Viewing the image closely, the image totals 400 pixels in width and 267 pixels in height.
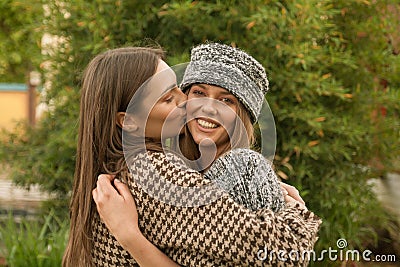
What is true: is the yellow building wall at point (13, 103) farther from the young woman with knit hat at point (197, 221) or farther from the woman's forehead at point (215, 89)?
the young woman with knit hat at point (197, 221)

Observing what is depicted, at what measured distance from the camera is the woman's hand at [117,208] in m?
1.93

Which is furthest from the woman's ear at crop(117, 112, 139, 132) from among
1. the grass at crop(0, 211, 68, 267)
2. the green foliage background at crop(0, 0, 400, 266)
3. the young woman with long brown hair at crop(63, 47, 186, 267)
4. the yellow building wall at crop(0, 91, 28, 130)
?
the yellow building wall at crop(0, 91, 28, 130)

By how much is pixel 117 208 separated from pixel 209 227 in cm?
30

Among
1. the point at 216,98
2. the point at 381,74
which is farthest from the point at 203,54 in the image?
the point at 381,74

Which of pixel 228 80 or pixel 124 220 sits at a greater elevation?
pixel 228 80

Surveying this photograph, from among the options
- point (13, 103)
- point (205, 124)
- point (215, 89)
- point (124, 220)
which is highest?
point (215, 89)

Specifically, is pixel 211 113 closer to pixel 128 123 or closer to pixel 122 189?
pixel 128 123

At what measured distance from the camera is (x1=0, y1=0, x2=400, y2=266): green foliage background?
3982 millimetres

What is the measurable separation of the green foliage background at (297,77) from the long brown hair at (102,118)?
1.73 meters

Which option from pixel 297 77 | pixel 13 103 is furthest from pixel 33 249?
pixel 13 103

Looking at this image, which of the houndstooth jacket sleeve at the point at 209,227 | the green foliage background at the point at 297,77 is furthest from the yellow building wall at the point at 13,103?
the houndstooth jacket sleeve at the point at 209,227

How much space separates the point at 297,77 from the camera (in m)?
3.99

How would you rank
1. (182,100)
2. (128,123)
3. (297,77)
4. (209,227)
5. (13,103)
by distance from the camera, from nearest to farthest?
(209,227)
(128,123)
(182,100)
(297,77)
(13,103)

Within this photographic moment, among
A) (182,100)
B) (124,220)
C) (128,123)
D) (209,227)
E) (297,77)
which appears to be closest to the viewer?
(209,227)
